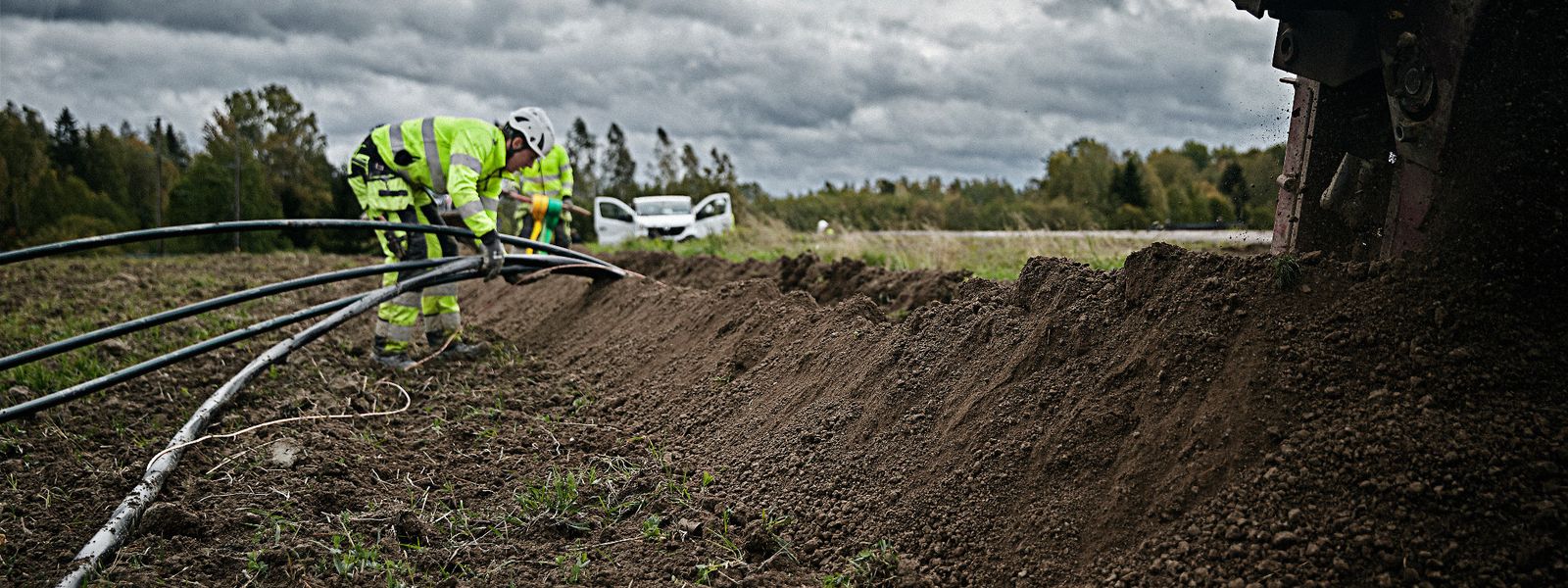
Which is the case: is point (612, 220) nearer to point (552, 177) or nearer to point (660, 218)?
point (660, 218)

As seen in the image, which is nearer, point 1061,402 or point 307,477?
point 1061,402

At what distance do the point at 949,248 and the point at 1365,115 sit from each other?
7287 millimetres

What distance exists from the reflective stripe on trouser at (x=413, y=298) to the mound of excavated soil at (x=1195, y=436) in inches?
136

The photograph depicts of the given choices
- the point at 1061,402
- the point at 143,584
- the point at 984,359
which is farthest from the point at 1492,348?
the point at 143,584

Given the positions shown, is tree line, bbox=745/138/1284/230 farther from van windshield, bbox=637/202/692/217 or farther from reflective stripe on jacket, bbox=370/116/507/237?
reflective stripe on jacket, bbox=370/116/507/237

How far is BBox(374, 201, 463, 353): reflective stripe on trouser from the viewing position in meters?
6.70

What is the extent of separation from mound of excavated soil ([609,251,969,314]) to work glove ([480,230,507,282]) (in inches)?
71.3

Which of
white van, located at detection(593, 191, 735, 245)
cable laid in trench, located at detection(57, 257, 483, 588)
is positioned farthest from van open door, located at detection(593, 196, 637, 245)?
cable laid in trench, located at detection(57, 257, 483, 588)

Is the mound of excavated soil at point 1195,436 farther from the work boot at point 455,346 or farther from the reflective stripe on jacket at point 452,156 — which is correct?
the work boot at point 455,346

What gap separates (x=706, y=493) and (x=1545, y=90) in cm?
285

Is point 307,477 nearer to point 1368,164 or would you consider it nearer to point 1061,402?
point 1061,402

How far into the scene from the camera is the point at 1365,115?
10.5ft

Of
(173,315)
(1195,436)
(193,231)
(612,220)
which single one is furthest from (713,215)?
(1195,436)

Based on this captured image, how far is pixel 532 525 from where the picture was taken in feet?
11.6
